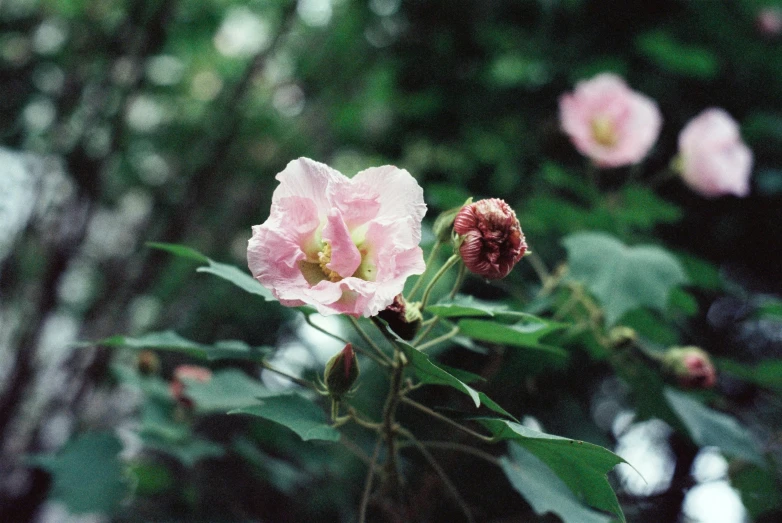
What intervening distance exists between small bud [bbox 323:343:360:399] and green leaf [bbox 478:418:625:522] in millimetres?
176

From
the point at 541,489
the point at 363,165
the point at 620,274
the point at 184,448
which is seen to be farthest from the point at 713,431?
the point at 363,165

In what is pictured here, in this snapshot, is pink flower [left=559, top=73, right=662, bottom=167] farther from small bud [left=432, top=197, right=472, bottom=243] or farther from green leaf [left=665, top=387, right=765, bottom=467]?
small bud [left=432, top=197, right=472, bottom=243]

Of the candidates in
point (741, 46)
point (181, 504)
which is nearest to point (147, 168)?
point (181, 504)

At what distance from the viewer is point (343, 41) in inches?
121

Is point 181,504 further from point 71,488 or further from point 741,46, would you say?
point 741,46

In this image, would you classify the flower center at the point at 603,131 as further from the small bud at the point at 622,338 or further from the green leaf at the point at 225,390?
the green leaf at the point at 225,390

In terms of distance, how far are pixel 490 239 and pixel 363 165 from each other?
2.68 metres

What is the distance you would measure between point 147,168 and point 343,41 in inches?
54.4

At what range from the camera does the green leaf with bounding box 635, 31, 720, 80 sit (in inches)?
76.2

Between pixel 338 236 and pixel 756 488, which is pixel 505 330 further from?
pixel 756 488

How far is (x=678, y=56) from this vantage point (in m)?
1.95

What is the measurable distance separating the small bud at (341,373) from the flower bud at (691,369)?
710 millimetres

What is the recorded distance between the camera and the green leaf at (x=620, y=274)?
103cm

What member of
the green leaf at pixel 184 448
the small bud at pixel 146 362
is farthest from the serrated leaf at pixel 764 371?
the small bud at pixel 146 362
